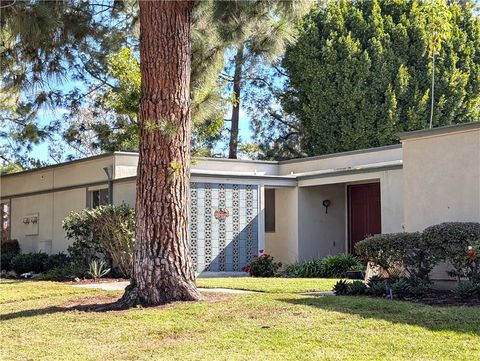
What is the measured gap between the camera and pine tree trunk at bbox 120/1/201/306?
982 cm

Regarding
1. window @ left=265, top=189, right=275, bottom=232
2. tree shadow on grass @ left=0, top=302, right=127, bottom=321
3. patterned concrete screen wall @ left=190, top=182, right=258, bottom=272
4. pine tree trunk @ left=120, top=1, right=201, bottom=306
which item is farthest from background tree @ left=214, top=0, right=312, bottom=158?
window @ left=265, top=189, right=275, bottom=232

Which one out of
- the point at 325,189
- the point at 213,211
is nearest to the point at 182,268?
the point at 213,211

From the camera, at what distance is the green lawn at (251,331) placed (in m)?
6.99

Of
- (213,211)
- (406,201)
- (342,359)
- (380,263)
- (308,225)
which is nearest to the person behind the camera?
(342,359)

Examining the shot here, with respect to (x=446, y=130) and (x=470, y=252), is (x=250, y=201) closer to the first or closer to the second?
(x=446, y=130)

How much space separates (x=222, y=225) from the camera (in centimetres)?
1786

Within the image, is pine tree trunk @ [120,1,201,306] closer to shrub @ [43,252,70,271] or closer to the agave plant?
the agave plant

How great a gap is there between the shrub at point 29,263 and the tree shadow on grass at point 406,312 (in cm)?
1093

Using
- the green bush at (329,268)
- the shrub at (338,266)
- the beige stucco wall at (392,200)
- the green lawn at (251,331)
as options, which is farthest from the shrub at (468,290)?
the beige stucco wall at (392,200)

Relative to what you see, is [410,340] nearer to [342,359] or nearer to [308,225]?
[342,359]

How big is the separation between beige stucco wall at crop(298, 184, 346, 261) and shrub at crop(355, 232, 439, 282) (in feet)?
25.6

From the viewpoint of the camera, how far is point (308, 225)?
19875mm

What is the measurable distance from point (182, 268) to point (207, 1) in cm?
409

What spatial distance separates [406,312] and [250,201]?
9956 mm
